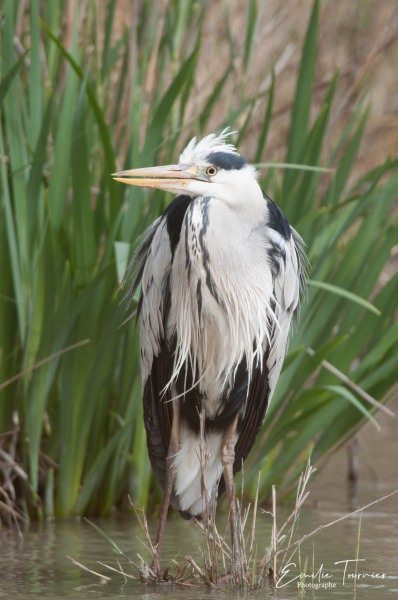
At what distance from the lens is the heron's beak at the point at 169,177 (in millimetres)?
3420

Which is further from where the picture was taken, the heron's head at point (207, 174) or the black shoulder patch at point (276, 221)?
the black shoulder patch at point (276, 221)

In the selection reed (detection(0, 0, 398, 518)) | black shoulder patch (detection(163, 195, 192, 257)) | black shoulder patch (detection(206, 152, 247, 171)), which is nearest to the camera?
black shoulder patch (detection(206, 152, 247, 171))

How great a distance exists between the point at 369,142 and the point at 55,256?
431 centimetres

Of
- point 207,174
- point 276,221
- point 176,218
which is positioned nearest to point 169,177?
point 207,174

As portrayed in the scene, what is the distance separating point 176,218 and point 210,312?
0.34 m

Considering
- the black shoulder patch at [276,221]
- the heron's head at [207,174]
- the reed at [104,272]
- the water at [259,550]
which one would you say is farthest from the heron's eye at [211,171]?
the water at [259,550]

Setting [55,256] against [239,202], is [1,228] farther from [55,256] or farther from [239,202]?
[239,202]

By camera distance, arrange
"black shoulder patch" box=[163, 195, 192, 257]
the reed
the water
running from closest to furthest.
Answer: the water
"black shoulder patch" box=[163, 195, 192, 257]
the reed

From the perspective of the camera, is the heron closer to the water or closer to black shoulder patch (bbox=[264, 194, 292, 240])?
black shoulder patch (bbox=[264, 194, 292, 240])

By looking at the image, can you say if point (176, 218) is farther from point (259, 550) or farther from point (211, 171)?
point (259, 550)

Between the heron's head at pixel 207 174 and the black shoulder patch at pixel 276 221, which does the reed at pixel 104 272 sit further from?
the heron's head at pixel 207 174

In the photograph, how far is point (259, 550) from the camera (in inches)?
163

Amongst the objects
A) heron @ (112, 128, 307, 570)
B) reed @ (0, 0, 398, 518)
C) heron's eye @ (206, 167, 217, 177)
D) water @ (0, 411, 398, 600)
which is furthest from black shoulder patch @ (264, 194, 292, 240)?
water @ (0, 411, 398, 600)

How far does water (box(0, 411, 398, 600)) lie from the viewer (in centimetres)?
340
